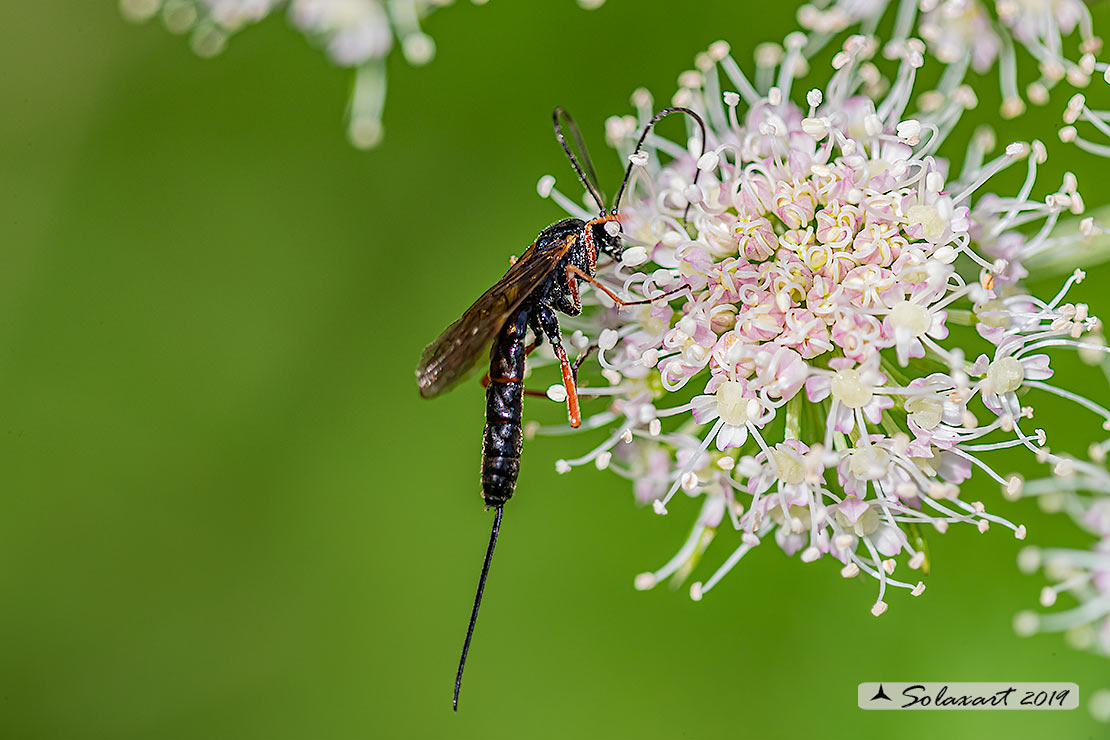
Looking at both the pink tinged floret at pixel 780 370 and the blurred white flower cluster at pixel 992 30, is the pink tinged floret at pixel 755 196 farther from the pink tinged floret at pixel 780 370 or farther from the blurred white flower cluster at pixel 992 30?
the blurred white flower cluster at pixel 992 30

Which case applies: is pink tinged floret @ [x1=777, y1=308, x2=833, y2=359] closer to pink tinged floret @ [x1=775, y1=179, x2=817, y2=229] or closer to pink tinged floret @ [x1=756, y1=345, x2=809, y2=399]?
pink tinged floret @ [x1=756, y1=345, x2=809, y2=399]

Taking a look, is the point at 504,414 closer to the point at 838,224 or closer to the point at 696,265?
the point at 696,265

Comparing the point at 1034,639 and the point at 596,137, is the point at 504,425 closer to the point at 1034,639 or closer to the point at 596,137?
the point at 596,137

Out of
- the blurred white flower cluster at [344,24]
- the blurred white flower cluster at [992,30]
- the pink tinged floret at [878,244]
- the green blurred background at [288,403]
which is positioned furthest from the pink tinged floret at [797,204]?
the green blurred background at [288,403]

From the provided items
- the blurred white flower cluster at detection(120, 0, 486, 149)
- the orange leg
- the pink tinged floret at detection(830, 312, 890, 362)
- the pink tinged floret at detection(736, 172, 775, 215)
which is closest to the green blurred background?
the blurred white flower cluster at detection(120, 0, 486, 149)

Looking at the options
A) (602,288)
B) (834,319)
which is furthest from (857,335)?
(602,288)

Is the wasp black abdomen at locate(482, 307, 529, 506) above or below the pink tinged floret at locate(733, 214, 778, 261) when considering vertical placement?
below
